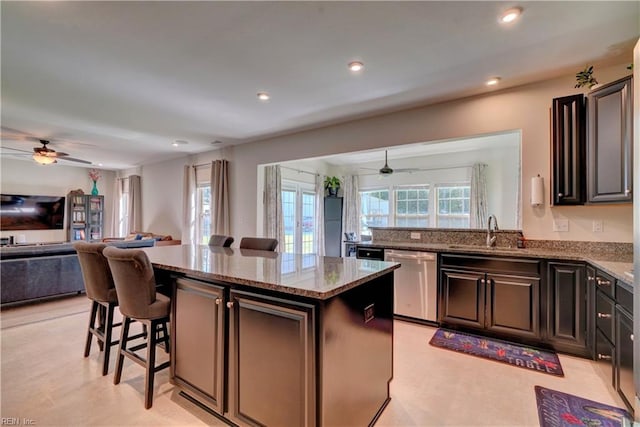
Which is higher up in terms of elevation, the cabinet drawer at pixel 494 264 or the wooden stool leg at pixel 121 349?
the cabinet drawer at pixel 494 264

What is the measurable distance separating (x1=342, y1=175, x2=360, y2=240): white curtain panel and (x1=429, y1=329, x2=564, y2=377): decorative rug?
4.77m

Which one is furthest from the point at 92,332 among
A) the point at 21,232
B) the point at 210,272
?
the point at 21,232

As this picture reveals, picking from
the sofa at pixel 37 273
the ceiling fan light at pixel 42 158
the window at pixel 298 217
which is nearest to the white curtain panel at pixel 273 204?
the window at pixel 298 217

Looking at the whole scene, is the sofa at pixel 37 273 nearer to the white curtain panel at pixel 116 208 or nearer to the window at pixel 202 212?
the window at pixel 202 212

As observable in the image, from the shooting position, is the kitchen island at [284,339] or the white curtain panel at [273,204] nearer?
the kitchen island at [284,339]

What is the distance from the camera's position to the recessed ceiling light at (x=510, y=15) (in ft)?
6.41

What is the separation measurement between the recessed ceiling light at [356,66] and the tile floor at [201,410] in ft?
8.96

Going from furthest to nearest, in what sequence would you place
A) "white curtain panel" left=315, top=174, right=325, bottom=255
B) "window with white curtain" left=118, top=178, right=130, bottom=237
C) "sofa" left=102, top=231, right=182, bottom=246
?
"window with white curtain" left=118, top=178, right=130, bottom=237
"white curtain panel" left=315, top=174, right=325, bottom=255
"sofa" left=102, top=231, right=182, bottom=246

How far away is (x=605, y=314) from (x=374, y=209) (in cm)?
573

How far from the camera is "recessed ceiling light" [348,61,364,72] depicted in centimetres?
266

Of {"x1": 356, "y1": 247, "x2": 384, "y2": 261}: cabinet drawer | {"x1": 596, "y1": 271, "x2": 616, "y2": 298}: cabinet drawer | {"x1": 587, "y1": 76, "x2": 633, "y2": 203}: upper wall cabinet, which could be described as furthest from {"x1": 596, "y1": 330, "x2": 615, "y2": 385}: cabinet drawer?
{"x1": 356, "y1": 247, "x2": 384, "y2": 261}: cabinet drawer

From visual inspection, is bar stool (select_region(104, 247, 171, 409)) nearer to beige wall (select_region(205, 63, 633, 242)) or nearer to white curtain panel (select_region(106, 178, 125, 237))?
beige wall (select_region(205, 63, 633, 242))

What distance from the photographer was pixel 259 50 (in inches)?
97.1

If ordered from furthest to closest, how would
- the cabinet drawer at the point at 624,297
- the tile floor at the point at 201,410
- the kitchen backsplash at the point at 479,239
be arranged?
the kitchen backsplash at the point at 479,239
the tile floor at the point at 201,410
the cabinet drawer at the point at 624,297
